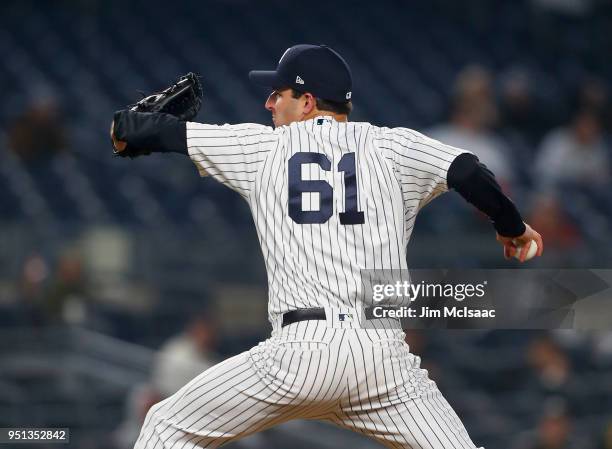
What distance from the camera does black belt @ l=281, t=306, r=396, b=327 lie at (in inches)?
120

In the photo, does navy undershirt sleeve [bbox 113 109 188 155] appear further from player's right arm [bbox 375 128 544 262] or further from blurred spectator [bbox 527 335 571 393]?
blurred spectator [bbox 527 335 571 393]

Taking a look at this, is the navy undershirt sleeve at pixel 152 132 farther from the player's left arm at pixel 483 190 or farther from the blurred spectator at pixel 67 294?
the blurred spectator at pixel 67 294

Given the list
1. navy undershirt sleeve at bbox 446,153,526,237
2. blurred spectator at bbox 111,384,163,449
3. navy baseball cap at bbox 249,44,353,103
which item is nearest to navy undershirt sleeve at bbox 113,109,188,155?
navy baseball cap at bbox 249,44,353,103

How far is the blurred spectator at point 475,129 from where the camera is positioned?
24.8 ft

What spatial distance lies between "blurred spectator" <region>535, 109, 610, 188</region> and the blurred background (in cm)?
2

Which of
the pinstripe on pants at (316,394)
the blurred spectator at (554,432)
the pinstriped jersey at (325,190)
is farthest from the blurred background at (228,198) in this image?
the pinstriped jersey at (325,190)

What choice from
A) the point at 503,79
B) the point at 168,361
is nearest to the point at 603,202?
the point at 503,79

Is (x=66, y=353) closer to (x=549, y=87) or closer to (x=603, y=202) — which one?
(x=603, y=202)

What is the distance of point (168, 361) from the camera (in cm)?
621

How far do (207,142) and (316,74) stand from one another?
0.37m

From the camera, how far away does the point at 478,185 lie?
3.11m

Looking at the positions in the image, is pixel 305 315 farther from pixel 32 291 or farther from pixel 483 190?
pixel 32 291

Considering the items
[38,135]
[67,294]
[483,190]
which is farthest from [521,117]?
[483,190]

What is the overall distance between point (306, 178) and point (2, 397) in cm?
338
